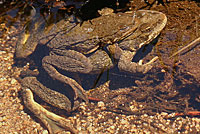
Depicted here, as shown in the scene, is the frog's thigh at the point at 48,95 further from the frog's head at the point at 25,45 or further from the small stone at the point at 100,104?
the small stone at the point at 100,104

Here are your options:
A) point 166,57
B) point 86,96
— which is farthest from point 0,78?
point 166,57

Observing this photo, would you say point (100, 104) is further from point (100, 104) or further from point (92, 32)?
point (92, 32)

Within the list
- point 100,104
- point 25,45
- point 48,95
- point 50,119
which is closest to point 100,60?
point 100,104

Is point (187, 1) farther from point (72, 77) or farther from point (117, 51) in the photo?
point (72, 77)

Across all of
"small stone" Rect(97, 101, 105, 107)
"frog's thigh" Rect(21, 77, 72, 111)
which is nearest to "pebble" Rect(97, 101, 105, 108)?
"small stone" Rect(97, 101, 105, 107)

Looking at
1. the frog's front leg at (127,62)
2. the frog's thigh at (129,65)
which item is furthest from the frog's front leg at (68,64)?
the frog's thigh at (129,65)

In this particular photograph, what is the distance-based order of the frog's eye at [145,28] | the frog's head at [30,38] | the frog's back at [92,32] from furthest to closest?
the frog's head at [30,38], the frog's eye at [145,28], the frog's back at [92,32]

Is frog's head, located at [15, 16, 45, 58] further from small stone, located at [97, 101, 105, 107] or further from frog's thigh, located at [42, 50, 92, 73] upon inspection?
small stone, located at [97, 101, 105, 107]
